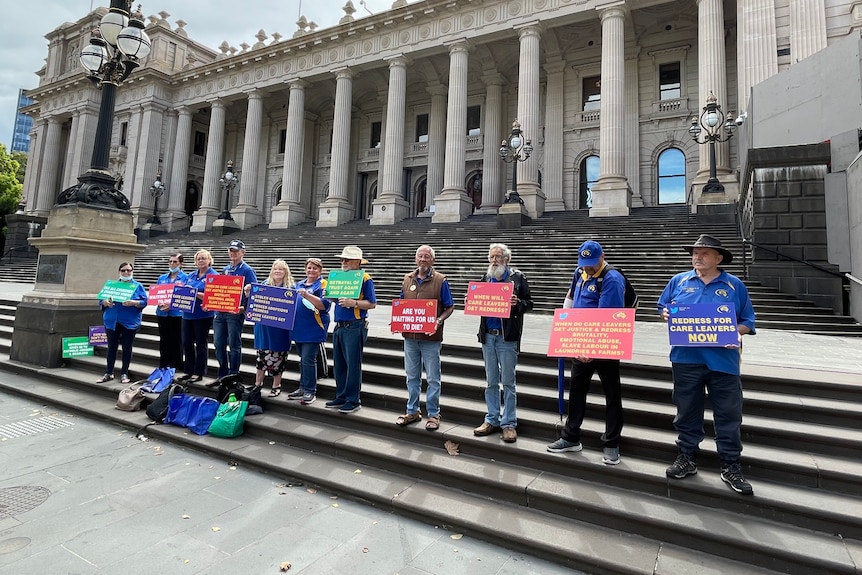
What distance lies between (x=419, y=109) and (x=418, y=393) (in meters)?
29.1

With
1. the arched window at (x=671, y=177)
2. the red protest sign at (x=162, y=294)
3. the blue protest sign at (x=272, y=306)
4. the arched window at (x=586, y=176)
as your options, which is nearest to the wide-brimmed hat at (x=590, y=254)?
the blue protest sign at (x=272, y=306)

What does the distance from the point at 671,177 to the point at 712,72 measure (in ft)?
18.6

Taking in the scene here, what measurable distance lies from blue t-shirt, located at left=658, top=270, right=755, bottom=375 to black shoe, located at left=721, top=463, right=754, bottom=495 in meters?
0.70

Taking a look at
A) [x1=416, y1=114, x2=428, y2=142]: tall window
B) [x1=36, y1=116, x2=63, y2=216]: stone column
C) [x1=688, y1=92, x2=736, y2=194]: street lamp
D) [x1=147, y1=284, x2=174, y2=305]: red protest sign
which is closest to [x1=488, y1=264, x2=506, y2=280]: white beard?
[x1=147, y1=284, x2=174, y2=305]: red protest sign

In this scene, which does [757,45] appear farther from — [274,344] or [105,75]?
[105,75]

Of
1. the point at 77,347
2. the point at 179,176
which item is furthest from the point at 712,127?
the point at 179,176

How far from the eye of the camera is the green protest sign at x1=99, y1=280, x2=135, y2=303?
21.4 ft

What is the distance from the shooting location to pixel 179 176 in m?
33.3

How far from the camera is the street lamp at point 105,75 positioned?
25.2 ft

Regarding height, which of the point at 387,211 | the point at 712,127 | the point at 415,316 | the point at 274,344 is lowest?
the point at 274,344

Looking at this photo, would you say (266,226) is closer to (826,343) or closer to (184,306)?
(184,306)

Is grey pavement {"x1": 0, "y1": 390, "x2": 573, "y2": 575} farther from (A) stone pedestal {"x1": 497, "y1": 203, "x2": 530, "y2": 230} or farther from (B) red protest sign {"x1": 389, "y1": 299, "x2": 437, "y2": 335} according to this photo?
(A) stone pedestal {"x1": 497, "y1": 203, "x2": 530, "y2": 230}

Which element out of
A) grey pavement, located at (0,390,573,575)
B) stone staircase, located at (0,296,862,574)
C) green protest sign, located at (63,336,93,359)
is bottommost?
grey pavement, located at (0,390,573,575)

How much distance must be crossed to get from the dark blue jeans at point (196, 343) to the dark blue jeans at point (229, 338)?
354mm
